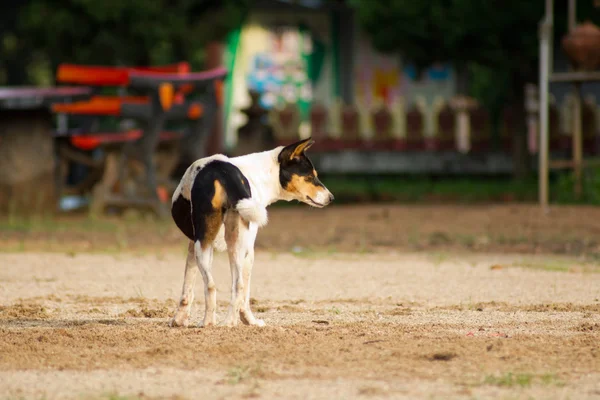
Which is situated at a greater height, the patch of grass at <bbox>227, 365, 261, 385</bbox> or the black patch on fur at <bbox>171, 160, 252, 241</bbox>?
the black patch on fur at <bbox>171, 160, 252, 241</bbox>

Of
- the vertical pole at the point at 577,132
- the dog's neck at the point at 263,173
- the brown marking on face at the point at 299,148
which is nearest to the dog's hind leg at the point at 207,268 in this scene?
the dog's neck at the point at 263,173

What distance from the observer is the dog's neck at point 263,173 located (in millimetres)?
7496

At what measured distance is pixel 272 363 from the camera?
20.5ft

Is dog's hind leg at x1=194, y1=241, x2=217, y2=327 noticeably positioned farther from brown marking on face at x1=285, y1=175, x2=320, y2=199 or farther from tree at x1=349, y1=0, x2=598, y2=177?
tree at x1=349, y1=0, x2=598, y2=177

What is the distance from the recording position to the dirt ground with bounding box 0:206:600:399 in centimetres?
582

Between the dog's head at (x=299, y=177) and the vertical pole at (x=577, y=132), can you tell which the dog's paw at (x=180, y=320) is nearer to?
the dog's head at (x=299, y=177)

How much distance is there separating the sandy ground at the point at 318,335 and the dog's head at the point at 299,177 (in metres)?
0.87

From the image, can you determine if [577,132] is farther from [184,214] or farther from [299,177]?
[184,214]

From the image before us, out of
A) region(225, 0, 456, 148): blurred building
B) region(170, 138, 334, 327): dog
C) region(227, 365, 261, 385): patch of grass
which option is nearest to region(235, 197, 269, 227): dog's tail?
region(170, 138, 334, 327): dog

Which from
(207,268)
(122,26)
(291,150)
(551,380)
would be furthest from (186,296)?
(122,26)

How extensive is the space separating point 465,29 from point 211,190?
12114mm

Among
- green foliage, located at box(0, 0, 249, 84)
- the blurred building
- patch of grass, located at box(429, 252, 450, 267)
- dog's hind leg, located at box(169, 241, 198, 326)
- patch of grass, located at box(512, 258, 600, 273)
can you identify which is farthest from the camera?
the blurred building

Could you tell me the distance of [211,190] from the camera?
7.20 metres

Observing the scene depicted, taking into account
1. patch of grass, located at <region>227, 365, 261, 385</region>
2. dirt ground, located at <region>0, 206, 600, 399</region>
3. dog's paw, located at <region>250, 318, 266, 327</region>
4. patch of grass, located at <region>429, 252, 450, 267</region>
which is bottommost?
patch of grass, located at <region>429, 252, 450, 267</region>
